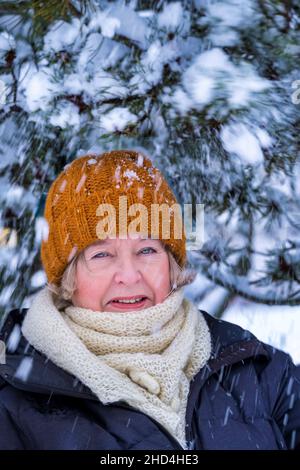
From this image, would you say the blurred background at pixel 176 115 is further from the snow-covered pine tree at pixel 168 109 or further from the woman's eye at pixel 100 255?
the woman's eye at pixel 100 255

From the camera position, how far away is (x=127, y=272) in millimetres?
1731

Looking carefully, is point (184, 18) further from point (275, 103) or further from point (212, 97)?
point (275, 103)

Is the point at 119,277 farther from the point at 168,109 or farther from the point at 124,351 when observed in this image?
the point at 168,109

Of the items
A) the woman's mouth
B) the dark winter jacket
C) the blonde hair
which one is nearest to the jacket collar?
the dark winter jacket

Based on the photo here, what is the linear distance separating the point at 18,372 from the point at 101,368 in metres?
0.20

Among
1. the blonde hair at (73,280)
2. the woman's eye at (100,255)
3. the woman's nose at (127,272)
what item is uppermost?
the woman's eye at (100,255)

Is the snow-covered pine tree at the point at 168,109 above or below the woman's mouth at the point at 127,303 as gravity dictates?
above

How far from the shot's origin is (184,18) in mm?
1812

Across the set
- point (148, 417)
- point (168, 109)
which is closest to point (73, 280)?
point (148, 417)

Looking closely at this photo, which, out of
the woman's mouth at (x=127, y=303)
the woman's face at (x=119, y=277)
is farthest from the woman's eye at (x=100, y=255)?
the woman's mouth at (x=127, y=303)

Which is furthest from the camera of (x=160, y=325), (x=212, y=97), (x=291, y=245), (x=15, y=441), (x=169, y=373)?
(x=291, y=245)

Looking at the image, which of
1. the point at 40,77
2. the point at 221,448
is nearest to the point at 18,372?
the point at 221,448

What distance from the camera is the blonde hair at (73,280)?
71.1 inches

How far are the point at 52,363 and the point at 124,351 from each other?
7.7 inches
